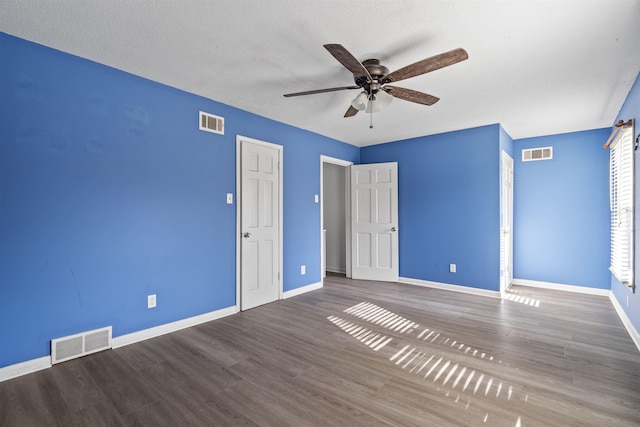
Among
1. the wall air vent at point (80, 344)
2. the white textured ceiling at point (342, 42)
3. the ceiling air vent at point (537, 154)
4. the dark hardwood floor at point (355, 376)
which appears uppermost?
the white textured ceiling at point (342, 42)

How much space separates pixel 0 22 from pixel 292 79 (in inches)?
82.8

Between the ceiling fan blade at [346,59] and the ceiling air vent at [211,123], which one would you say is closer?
the ceiling fan blade at [346,59]

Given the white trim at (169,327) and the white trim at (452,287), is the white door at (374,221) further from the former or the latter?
the white trim at (169,327)

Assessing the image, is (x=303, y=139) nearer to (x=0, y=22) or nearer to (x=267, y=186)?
(x=267, y=186)

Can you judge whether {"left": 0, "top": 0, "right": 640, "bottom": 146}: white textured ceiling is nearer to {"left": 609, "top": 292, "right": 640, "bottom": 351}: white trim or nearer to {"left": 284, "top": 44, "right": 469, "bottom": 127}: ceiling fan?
{"left": 284, "top": 44, "right": 469, "bottom": 127}: ceiling fan

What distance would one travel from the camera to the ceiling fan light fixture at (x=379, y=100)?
261cm

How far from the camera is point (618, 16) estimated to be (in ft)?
6.46

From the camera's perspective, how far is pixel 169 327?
3113 mm

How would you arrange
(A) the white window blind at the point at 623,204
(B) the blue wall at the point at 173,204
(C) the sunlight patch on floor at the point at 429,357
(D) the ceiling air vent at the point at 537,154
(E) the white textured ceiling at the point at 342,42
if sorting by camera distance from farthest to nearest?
1. (D) the ceiling air vent at the point at 537,154
2. (A) the white window blind at the point at 623,204
3. (B) the blue wall at the point at 173,204
4. (C) the sunlight patch on floor at the point at 429,357
5. (E) the white textured ceiling at the point at 342,42

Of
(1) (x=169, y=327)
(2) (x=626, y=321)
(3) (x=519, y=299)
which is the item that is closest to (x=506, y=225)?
(3) (x=519, y=299)

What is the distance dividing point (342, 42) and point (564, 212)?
4.66 meters

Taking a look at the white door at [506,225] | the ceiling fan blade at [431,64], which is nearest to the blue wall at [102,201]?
the ceiling fan blade at [431,64]

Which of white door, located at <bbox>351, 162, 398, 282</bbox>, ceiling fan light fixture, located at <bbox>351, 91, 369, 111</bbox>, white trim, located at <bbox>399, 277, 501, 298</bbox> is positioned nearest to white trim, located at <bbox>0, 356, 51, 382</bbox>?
ceiling fan light fixture, located at <bbox>351, 91, 369, 111</bbox>

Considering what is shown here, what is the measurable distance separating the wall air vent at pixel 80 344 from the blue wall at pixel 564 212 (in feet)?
19.3
